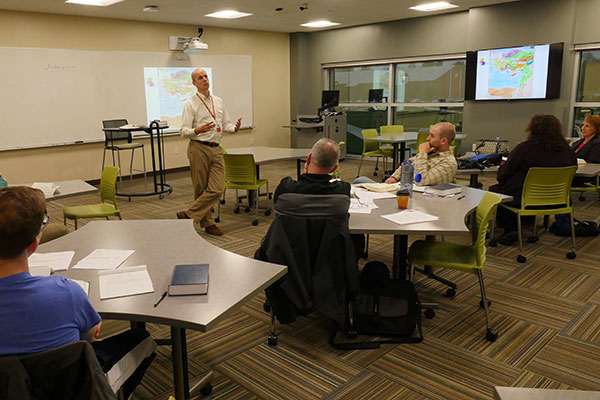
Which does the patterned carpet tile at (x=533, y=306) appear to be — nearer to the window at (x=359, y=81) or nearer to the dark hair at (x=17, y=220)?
the dark hair at (x=17, y=220)

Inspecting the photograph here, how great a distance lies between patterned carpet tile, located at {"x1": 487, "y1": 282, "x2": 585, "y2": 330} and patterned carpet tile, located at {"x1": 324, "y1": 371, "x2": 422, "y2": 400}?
1207 millimetres

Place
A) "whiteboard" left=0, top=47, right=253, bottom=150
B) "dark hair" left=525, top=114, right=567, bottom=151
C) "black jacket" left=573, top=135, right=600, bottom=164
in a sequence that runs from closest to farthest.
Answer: "dark hair" left=525, top=114, right=567, bottom=151 → "black jacket" left=573, top=135, right=600, bottom=164 → "whiteboard" left=0, top=47, right=253, bottom=150

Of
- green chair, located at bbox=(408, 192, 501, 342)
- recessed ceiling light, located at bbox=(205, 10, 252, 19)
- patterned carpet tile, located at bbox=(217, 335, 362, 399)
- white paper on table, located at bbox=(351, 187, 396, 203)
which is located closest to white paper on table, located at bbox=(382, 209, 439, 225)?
green chair, located at bbox=(408, 192, 501, 342)

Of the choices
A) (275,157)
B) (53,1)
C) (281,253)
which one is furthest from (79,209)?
(53,1)

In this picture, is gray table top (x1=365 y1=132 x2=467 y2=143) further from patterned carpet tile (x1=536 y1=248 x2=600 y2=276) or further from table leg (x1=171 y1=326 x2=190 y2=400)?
table leg (x1=171 y1=326 x2=190 y2=400)

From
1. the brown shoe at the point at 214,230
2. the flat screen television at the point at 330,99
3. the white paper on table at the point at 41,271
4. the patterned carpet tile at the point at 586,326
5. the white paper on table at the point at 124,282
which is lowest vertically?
the patterned carpet tile at the point at 586,326

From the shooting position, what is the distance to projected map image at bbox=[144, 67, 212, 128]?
870cm

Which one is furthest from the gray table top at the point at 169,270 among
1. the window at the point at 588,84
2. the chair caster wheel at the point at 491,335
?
the window at the point at 588,84

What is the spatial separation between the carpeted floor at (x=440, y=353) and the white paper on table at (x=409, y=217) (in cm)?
75

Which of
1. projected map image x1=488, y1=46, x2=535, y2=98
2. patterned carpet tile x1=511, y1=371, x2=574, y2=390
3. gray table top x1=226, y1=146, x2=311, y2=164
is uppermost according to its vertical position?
projected map image x1=488, y1=46, x2=535, y2=98

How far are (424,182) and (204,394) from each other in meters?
2.27

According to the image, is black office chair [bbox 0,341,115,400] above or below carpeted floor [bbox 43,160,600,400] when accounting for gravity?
above

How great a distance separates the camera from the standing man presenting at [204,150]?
5.05 meters

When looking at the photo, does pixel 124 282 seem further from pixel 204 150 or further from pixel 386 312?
pixel 204 150
